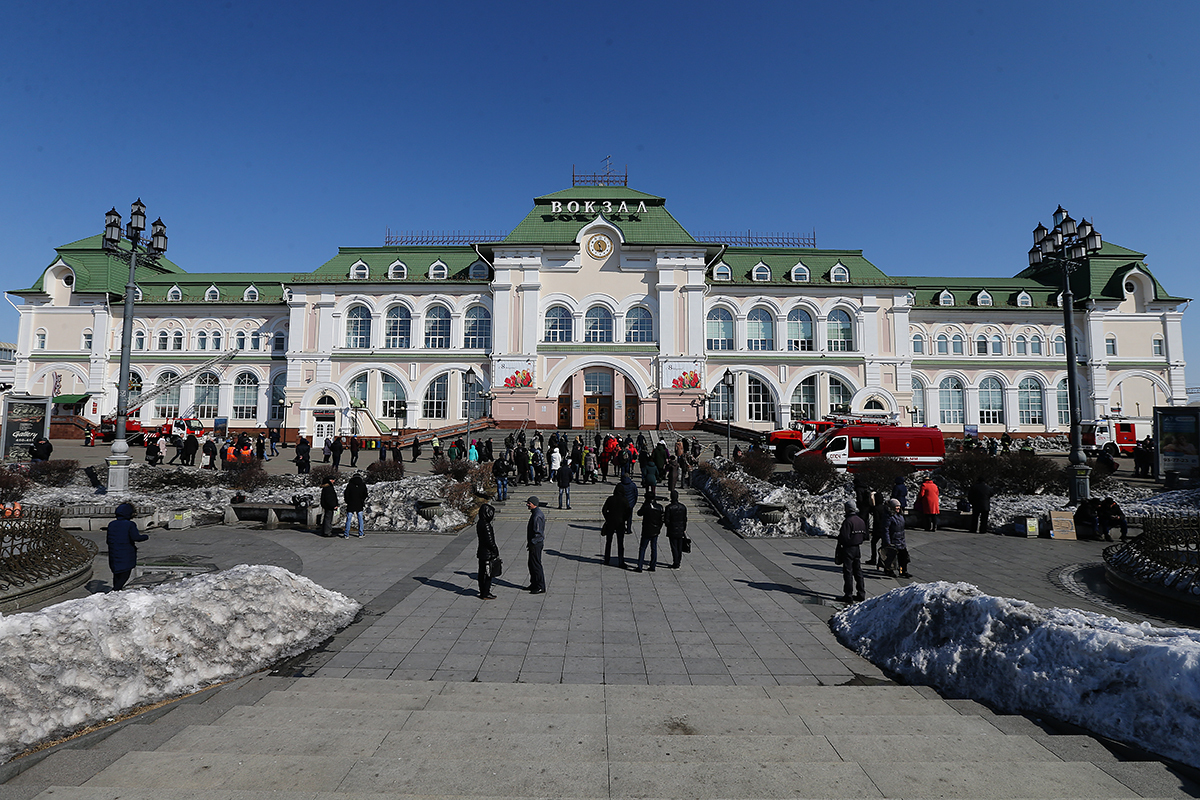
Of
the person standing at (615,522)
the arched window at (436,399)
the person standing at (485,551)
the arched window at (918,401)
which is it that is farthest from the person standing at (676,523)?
the arched window at (918,401)

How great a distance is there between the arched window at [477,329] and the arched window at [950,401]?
3551cm

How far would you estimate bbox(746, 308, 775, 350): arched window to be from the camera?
43938 mm

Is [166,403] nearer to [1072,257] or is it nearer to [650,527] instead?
A: [650,527]

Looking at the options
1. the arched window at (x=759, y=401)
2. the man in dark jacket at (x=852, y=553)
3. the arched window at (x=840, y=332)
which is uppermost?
the arched window at (x=840, y=332)

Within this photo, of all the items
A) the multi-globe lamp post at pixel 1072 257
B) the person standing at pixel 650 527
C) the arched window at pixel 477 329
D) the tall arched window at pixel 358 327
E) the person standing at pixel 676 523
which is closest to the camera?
the person standing at pixel 650 527

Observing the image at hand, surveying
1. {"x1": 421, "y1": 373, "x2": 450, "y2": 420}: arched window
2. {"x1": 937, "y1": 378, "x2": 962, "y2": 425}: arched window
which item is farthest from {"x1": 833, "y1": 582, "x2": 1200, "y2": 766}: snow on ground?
{"x1": 937, "y1": 378, "x2": 962, "y2": 425}: arched window

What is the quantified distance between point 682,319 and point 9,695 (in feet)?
130

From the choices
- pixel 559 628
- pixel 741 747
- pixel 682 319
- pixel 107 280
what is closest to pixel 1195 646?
pixel 741 747

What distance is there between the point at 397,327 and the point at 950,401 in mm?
43693

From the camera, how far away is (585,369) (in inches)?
1660

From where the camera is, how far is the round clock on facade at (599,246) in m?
42.8

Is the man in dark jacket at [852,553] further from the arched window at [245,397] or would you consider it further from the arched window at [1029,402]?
the arched window at [245,397]

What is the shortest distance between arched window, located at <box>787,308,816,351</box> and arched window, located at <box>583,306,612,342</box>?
1375 centimetres

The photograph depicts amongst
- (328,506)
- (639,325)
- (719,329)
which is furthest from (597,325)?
(328,506)
